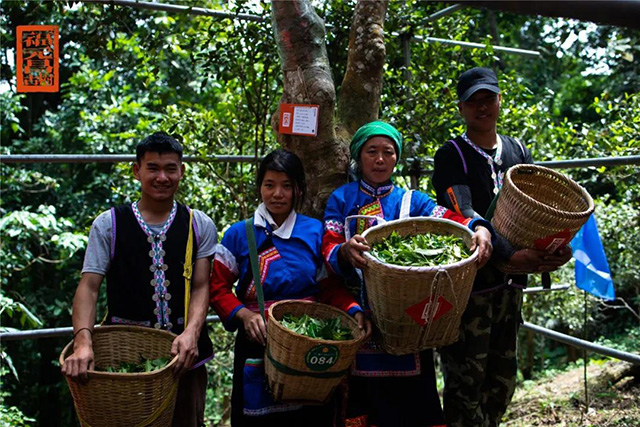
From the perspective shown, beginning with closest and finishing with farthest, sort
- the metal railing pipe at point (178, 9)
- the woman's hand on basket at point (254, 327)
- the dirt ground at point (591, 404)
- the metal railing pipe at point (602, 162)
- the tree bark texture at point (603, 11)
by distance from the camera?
the tree bark texture at point (603, 11), the woman's hand on basket at point (254, 327), the metal railing pipe at point (602, 162), the metal railing pipe at point (178, 9), the dirt ground at point (591, 404)

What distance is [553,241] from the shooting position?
224cm

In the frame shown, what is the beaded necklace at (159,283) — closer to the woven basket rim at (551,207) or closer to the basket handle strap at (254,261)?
the basket handle strap at (254,261)

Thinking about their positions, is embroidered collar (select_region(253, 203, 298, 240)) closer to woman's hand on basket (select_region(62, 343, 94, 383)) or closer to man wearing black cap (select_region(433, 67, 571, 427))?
man wearing black cap (select_region(433, 67, 571, 427))

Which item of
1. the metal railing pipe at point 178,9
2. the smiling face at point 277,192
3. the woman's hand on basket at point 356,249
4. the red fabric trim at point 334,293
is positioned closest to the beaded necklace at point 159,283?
the smiling face at point 277,192

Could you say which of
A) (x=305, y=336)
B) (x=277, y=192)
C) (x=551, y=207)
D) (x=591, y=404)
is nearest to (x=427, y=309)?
(x=305, y=336)

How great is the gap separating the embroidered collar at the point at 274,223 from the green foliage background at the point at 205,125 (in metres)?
1.30

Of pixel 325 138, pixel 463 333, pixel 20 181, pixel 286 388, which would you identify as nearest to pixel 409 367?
pixel 463 333

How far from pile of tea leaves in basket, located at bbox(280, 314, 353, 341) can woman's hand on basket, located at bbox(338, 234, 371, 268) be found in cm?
23

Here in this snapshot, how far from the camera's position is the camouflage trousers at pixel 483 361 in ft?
8.32

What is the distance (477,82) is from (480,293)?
0.86 metres

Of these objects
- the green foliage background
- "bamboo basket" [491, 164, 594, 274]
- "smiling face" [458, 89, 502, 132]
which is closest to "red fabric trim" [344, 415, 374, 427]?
"bamboo basket" [491, 164, 594, 274]

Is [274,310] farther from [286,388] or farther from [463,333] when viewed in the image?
[463,333]

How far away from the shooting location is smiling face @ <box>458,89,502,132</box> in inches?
102

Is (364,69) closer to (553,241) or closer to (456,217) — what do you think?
(456,217)
